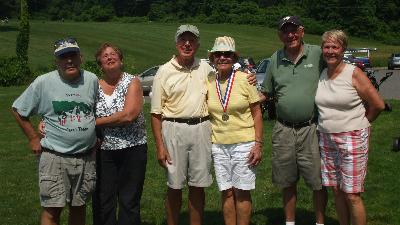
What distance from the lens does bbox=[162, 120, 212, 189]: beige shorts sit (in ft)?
16.5

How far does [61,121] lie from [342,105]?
93.7 inches

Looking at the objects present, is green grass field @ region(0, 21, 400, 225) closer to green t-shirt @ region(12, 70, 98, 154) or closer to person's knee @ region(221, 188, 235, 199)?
person's knee @ region(221, 188, 235, 199)

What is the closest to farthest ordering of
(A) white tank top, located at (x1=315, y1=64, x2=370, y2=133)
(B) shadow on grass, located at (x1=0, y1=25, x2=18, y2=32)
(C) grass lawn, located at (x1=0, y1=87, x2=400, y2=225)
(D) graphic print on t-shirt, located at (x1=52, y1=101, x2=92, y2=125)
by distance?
1. (D) graphic print on t-shirt, located at (x1=52, y1=101, x2=92, y2=125)
2. (A) white tank top, located at (x1=315, y1=64, x2=370, y2=133)
3. (C) grass lawn, located at (x1=0, y1=87, x2=400, y2=225)
4. (B) shadow on grass, located at (x1=0, y1=25, x2=18, y2=32)

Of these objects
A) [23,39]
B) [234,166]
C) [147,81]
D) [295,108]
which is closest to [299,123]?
[295,108]

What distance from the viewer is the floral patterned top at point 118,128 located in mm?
4848

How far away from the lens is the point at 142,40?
2579 inches

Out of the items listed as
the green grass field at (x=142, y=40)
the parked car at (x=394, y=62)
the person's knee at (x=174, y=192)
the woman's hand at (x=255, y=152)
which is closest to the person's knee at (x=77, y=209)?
the person's knee at (x=174, y=192)

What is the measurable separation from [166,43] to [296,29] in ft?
197

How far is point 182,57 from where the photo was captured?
5.02 meters

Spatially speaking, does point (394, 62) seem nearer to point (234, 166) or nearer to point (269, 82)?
point (269, 82)

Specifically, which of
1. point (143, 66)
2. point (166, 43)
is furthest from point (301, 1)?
point (143, 66)

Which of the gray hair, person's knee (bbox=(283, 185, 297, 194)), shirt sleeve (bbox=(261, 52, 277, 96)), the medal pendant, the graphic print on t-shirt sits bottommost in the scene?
person's knee (bbox=(283, 185, 297, 194))

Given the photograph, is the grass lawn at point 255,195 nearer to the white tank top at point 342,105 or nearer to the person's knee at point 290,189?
the person's knee at point 290,189

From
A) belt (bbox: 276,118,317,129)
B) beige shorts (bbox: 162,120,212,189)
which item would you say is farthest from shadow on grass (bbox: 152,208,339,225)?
belt (bbox: 276,118,317,129)
